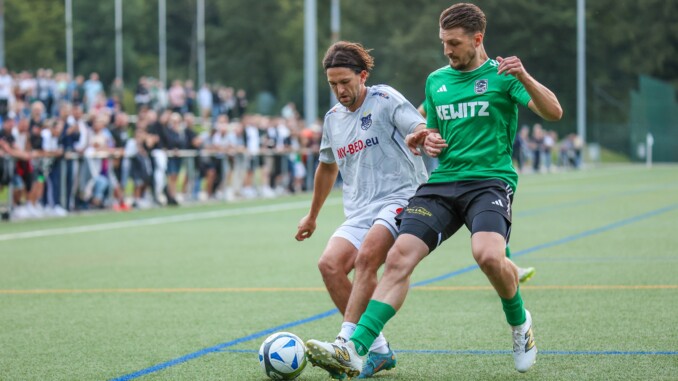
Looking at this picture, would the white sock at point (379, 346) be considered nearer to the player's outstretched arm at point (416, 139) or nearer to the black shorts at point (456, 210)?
the black shorts at point (456, 210)

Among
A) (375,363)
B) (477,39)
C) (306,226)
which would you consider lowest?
(375,363)

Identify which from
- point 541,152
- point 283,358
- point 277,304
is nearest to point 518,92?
point 283,358

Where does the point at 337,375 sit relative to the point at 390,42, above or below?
below

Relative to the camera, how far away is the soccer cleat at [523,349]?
6.12m

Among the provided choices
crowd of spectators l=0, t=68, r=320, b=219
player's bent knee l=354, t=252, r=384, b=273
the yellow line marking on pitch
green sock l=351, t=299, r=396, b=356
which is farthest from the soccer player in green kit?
crowd of spectators l=0, t=68, r=320, b=219

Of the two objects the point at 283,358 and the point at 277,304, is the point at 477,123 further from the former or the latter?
the point at 277,304

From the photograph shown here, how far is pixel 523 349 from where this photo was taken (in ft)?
20.1

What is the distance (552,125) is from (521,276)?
5645 centimetres

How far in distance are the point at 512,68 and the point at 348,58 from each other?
3.14 ft

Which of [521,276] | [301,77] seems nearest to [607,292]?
[521,276]

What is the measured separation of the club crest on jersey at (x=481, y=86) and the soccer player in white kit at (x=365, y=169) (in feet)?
1.28

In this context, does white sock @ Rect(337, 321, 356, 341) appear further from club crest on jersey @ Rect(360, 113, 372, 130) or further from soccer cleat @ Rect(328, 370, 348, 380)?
club crest on jersey @ Rect(360, 113, 372, 130)

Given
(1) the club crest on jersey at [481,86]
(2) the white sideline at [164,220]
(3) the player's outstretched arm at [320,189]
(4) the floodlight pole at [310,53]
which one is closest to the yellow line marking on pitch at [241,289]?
(3) the player's outstretched arm at [320,189]

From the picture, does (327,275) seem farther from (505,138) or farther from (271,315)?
(271,315)
